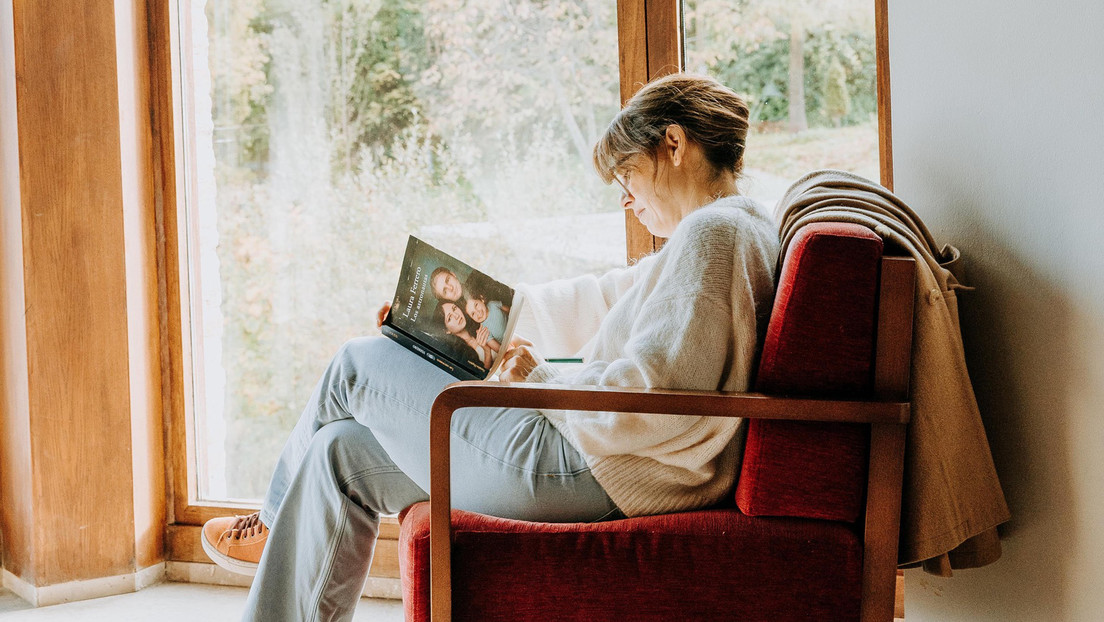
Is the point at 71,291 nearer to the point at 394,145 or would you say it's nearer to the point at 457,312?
the point at 394,145

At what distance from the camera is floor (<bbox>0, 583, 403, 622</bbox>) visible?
2.09 m

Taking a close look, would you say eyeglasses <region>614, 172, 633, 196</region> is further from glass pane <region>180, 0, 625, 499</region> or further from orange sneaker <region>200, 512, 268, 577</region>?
orange sneaker <region>200, 512, 268, 577</region>

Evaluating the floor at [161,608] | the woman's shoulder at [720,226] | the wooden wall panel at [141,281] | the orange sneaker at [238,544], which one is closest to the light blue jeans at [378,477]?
the orange sneaker at [238,544]

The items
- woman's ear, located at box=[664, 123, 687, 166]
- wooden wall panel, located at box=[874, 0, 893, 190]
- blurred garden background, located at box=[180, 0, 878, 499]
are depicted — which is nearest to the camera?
woman's ear, located at box=[664, 123, 687, 166]

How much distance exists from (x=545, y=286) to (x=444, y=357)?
495 millimetres

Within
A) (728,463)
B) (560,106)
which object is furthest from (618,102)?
(728,463)

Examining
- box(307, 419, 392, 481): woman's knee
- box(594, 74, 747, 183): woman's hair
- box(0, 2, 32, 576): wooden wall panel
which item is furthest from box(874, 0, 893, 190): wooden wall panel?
box(0, 2, 32, 576): wooden wall panel

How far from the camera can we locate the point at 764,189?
6.45 ft

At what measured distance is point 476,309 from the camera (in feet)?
4.64

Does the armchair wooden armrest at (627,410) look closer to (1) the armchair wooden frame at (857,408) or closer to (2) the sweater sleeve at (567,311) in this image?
(1) the armchair wooden frame at (857,408)

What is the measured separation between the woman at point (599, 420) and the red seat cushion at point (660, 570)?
0.10 m

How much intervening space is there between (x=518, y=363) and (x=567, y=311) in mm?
420

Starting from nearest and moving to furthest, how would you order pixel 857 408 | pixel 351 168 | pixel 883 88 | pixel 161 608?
pixel 857 408
pixel 883 88
pixel 161 608
pixel 351 168

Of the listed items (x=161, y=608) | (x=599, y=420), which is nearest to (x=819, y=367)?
(x=599, y=420)
